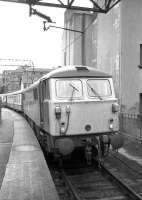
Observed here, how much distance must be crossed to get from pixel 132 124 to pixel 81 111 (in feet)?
17.6

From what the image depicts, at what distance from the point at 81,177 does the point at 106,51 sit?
36.3ft

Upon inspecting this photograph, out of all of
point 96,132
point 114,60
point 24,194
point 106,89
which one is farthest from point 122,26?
point 24,194

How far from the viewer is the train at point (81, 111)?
9.02 m

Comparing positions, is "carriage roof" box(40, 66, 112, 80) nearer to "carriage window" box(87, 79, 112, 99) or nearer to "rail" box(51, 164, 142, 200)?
"carriage window" box(87, 79, 112, 99)

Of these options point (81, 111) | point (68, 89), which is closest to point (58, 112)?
point (81, 111)

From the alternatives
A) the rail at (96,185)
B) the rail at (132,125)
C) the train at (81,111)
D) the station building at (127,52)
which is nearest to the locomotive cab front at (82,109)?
the train at (81,111)

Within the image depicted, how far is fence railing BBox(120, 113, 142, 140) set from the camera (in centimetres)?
1343

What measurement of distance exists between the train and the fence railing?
12.9 ft

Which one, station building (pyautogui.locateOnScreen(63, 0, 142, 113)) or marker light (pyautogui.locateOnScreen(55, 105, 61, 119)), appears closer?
marker light (pyautogui.locateOnScreen(55, 105, 61, 119))

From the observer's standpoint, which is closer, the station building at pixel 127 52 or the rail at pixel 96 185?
the rail at pixel 96 185

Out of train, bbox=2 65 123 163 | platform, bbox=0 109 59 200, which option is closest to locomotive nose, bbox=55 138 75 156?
train, bbox=2 65 123 163

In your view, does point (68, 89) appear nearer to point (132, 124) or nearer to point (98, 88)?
point (98, 88)

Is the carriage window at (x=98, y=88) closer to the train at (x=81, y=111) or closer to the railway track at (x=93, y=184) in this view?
the train at (x=81, y=111)

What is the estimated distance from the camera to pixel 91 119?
931 centimetres
